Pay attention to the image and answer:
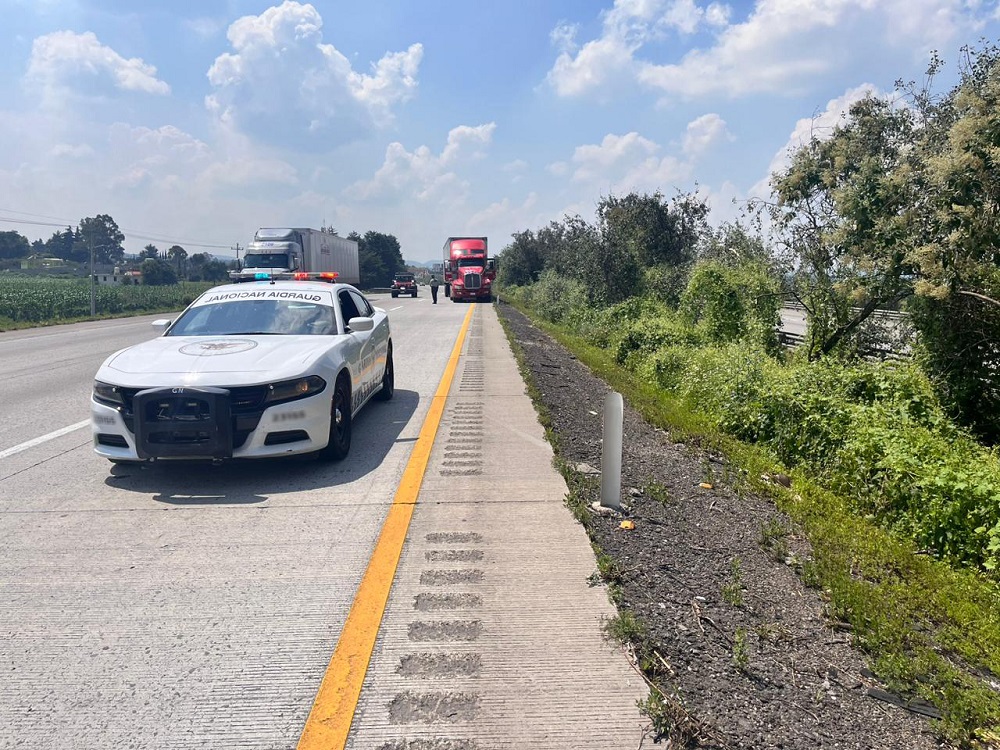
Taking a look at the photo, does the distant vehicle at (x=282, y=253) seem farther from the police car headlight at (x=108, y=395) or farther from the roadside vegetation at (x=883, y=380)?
the police car headlight at (x=108, y=395)

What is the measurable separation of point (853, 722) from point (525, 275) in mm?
58138

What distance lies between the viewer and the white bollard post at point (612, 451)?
17.0 feet

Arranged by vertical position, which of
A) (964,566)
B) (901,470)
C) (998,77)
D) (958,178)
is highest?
(998,77)

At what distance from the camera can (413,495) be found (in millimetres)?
5707

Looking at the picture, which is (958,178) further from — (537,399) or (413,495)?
(413,495)

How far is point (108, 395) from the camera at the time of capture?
591 cm

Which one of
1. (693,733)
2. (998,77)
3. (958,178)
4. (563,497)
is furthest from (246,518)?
(998,77)

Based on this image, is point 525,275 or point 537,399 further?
point 525,275

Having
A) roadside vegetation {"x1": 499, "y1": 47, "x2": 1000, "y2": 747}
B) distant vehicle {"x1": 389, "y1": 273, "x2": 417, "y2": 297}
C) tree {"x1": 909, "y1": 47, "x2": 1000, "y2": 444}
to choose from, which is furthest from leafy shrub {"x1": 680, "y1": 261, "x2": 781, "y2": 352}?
distant vehicle {"x1": 389, "y1": 273, "x2": 417, "y2": 297}

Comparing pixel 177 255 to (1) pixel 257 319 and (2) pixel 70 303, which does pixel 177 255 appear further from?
(1) pixel 257 319

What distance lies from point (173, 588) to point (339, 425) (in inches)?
108

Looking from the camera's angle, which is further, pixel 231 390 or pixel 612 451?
pixel 231 390

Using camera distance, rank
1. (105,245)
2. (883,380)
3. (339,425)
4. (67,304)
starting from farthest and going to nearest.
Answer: (105,245) → (67,304) → (883,380) → (339,425)

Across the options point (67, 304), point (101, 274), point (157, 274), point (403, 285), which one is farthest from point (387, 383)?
point (157, 274)
